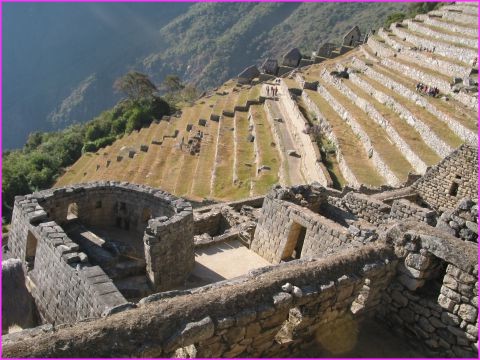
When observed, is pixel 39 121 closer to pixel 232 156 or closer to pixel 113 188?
pixel 232 156

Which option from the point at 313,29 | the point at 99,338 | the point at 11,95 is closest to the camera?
the point at 99,338

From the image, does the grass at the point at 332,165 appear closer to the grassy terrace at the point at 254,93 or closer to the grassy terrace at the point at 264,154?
the grassy terrace at the point at 264,154

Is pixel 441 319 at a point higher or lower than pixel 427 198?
higher

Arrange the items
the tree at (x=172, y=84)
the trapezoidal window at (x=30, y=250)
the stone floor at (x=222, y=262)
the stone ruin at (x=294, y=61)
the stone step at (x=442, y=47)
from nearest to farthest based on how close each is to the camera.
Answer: the trapezoidal window at (x=30, y=250)
the stone floor at (x=222, y=262)
the stone step at (x=442, y=47)
the stone ruin at (x=294, y=61)
the tree at (x=172, y=84)

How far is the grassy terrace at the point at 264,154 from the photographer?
70.4ft

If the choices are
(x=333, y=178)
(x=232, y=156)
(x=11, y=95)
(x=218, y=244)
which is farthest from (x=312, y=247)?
(x=11, y=95)

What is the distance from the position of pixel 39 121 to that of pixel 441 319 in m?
156

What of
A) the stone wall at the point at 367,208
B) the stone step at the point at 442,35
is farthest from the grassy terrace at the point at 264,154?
the stone step at the point at 442,35

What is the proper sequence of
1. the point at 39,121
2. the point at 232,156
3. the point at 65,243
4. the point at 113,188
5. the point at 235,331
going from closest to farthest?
the point at 235,331 < the point at 65,243 < the point at 113,188 < the point at 232,156 < the point at 39,121

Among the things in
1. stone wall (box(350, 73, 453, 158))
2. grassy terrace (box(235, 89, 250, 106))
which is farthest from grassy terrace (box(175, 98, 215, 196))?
stone wall (box(350, 73, 453, 158))

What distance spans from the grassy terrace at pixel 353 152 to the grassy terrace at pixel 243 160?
4569 millimetres

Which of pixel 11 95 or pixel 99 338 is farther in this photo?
pixel 11 95

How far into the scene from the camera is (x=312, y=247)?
9.41 meters

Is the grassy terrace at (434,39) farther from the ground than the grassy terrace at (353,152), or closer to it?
farther from the ground
